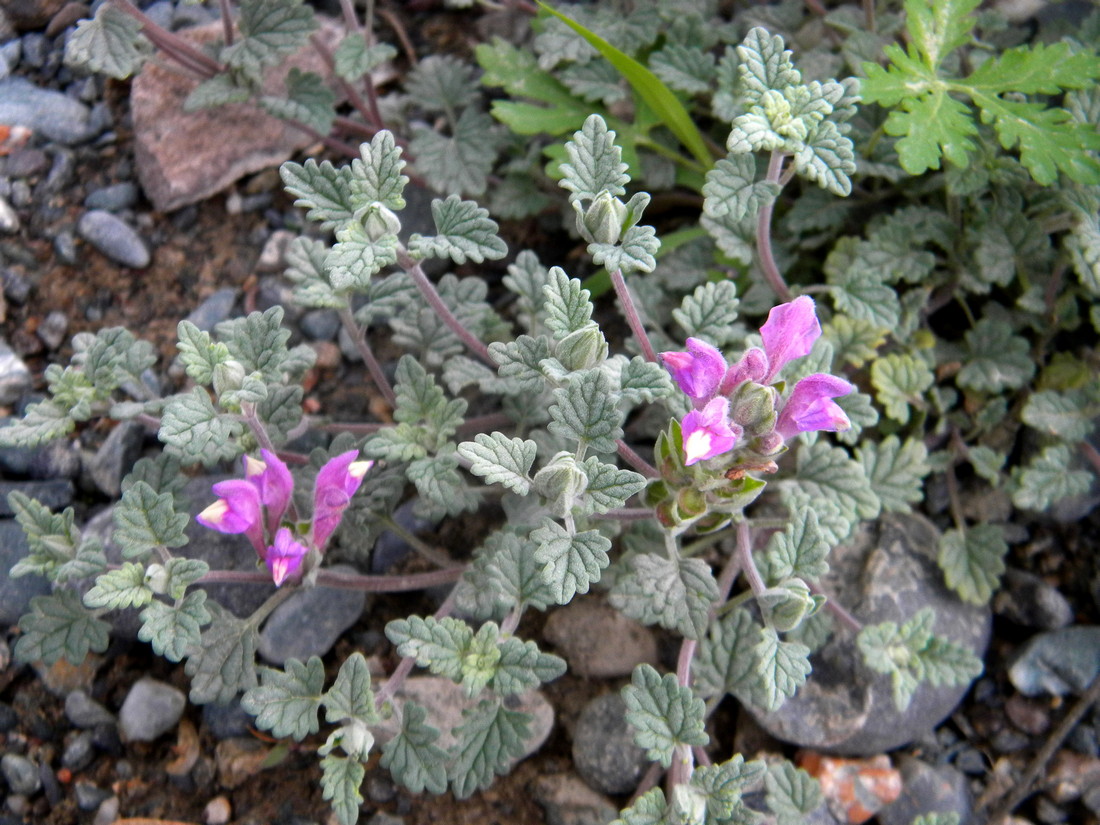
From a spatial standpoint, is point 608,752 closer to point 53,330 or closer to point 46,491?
point 46,491

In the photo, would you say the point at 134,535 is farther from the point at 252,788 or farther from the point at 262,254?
the point at 262,254

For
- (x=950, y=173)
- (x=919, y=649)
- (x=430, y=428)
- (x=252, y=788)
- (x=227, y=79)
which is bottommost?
(x=252, y=788)

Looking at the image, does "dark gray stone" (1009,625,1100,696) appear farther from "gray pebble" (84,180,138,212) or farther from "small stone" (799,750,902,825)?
"gray pebble" (84,180,138,212)

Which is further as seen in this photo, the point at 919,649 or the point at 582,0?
→ the point at 582,0

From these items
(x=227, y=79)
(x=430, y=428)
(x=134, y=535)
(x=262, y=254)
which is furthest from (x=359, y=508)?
(x=227, y=79)

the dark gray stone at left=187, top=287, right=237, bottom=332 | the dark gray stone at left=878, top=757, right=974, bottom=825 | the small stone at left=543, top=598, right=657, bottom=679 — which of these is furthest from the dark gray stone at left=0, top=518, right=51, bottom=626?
the dark gray stone at left=878, top=757, right=974, bottom=825

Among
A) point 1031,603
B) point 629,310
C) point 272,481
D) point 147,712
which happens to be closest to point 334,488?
point 272,481
